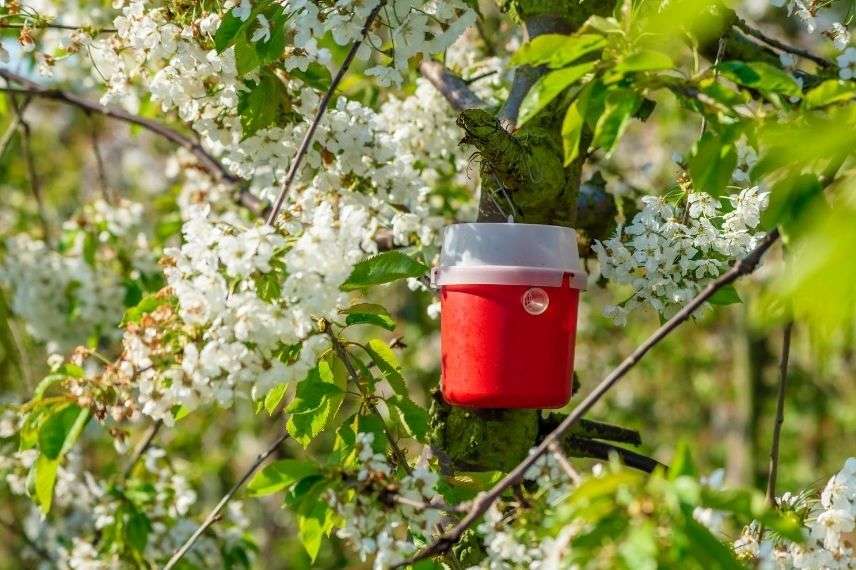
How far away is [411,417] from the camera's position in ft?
6.11

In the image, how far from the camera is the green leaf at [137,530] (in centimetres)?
294

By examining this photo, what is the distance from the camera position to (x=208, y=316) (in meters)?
1.61

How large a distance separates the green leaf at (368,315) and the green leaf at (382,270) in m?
0.08

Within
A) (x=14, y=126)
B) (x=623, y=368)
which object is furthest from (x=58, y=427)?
(x=14, y=126)

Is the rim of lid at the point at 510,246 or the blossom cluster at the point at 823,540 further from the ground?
the rim of lid at the point at 510,246

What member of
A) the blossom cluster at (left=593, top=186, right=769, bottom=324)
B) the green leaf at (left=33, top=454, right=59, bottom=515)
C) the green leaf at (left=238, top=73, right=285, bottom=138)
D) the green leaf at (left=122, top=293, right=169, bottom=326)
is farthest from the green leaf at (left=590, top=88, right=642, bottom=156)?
the green leaf at (left=33, top=454, right=59, bottom=515)

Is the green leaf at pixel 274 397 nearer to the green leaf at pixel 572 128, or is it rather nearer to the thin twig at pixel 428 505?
the thin twig at pixel 428 505

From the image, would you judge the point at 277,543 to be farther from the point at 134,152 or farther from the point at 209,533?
the point at 209,533

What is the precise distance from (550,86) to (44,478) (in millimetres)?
1145

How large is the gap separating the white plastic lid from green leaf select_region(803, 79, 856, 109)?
0.57 meters

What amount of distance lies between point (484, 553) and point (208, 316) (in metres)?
0.75

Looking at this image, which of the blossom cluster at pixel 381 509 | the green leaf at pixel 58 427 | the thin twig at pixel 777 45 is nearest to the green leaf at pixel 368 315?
the blossom cluster at pixel 381 509

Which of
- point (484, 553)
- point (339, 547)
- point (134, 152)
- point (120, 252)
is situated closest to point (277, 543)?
point (339, 547)

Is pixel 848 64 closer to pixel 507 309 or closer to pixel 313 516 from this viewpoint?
pixel 507 309
